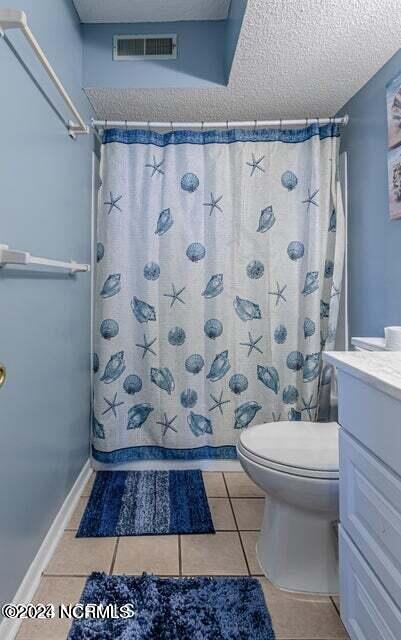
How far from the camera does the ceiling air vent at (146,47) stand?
1.82 m

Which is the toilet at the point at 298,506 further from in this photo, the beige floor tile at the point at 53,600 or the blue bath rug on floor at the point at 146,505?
the beige floor tile at the point at 53,600

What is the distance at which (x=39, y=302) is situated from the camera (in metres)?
1.30

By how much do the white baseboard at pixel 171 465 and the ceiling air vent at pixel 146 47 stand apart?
203cm

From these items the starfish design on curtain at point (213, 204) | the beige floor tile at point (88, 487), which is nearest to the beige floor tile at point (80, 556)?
the beige floor tile at point (88, 487)

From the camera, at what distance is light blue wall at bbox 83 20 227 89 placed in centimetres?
180

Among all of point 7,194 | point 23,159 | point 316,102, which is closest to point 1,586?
point 7,194

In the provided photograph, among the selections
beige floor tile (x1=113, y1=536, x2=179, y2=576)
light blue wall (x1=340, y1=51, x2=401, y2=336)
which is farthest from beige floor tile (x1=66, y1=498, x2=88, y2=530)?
light blue wall (x1=340, y1=51, x2=401, y2=336)

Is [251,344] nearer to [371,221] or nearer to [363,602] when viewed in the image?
[371,221]

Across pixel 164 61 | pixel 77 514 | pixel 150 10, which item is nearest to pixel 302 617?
pixel 77 514

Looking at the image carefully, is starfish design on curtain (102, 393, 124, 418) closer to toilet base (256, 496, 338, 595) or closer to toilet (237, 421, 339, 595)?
toilet (237, 421, 339, 595)

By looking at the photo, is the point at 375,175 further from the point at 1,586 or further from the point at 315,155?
the point at 1,586

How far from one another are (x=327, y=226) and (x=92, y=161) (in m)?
1.26

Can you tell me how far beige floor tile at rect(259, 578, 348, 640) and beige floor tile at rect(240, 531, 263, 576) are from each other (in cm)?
8

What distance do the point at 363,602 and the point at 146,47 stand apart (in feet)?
7.38
